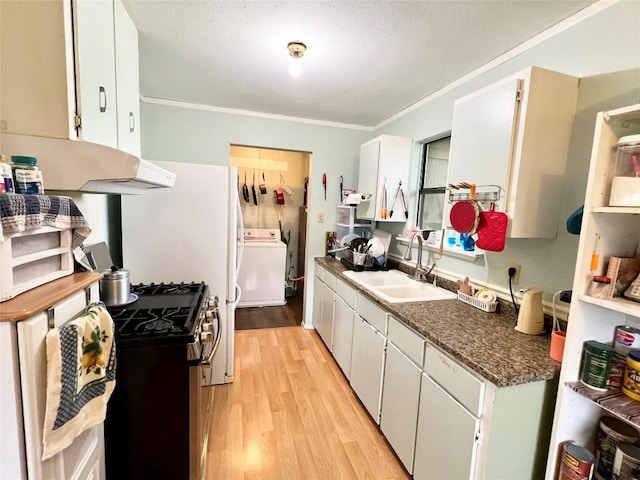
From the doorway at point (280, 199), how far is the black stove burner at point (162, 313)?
85.4 inches

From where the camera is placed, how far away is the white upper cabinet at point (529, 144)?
136 cm

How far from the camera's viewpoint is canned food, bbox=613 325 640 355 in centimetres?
108

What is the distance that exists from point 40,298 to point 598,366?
1.75 m

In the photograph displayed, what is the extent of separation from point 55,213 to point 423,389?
63.7 inches

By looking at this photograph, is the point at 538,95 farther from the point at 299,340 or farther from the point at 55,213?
the point at 299,340

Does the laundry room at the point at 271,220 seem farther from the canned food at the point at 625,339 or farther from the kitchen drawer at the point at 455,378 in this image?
the canned food at the point at 625,339

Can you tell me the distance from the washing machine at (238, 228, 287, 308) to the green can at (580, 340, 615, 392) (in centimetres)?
340

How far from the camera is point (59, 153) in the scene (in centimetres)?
101

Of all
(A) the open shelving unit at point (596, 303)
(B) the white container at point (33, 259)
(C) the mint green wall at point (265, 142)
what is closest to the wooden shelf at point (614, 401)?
(A) the open shelving unit at point (596, 303)

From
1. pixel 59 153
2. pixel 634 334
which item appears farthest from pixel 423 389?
pixel 59 153

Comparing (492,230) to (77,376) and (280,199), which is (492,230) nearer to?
(77,376)

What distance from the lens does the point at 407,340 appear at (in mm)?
1562

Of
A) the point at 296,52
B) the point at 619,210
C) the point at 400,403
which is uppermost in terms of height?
the point at 296,52

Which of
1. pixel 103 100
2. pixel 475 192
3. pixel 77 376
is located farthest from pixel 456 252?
pixel 103 100
